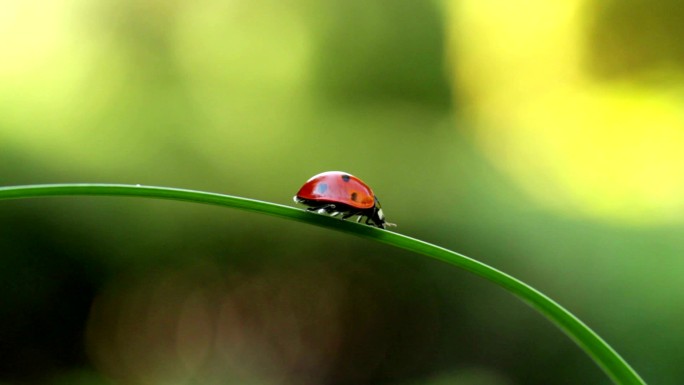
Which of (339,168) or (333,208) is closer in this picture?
(333,208)

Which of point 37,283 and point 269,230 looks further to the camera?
point 269,230

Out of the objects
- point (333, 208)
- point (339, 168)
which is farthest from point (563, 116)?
point (333, 208)

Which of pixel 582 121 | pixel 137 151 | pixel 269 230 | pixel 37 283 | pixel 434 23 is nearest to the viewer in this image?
pixel 37 283

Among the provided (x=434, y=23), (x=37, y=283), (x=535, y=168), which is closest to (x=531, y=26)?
(x=434, y=23)

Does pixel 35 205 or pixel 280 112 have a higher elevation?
pixel 280 112

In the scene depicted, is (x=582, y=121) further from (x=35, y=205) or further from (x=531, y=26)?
(x=35, y=205)

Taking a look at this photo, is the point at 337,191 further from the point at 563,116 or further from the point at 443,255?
the point at 563,116
